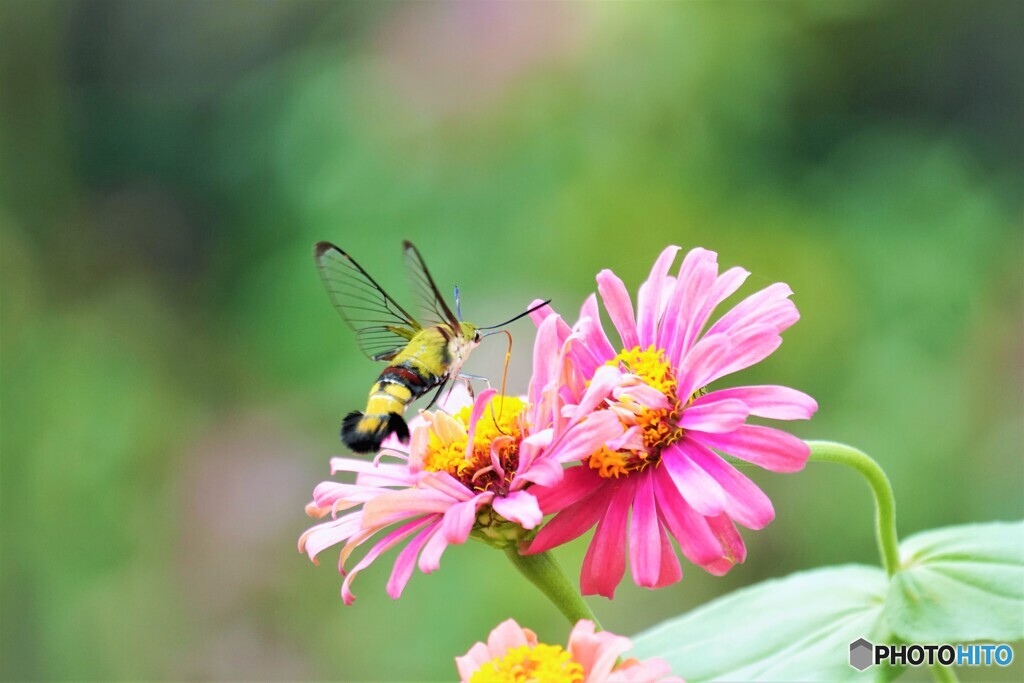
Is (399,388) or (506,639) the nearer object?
(506,639)

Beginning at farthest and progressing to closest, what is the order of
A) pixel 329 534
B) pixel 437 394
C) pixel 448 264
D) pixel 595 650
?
pixel 448 264 < pixel 437 394 < pixel 329 534 < pixel 595 650

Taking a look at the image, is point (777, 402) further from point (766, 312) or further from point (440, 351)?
point (440, 351)

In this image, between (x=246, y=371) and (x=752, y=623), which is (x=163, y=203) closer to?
(x=246, y=371)

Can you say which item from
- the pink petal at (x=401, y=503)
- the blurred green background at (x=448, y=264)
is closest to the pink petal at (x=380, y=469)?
the pink petal at (x=401, y=503)

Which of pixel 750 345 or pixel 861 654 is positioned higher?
pixel 750 345

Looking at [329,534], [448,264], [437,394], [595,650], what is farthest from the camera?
[448,264]

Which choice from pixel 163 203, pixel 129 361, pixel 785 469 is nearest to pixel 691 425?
pixel 785 469

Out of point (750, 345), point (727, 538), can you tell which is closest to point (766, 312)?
point (750, 345)
